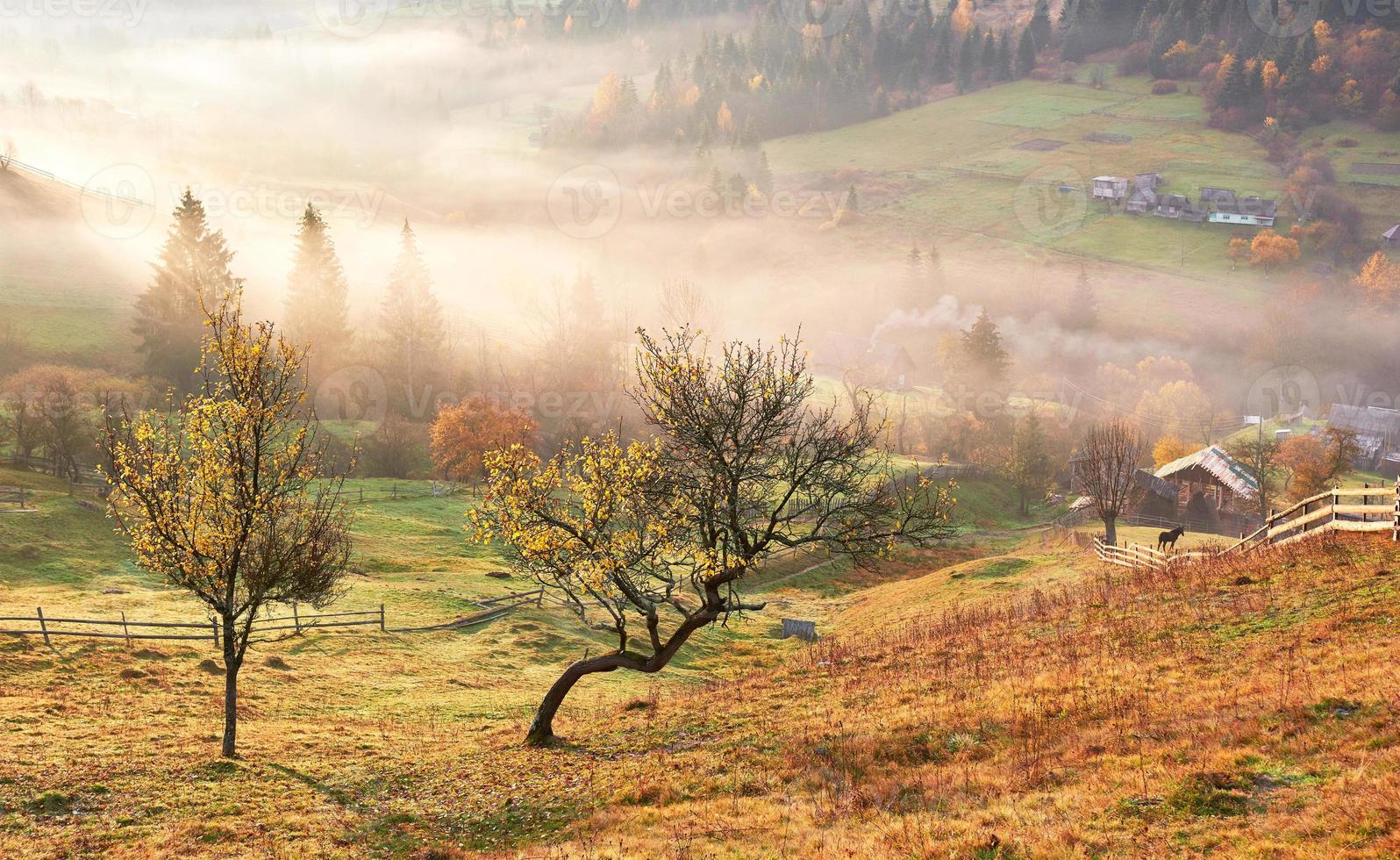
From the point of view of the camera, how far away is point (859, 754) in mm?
20266

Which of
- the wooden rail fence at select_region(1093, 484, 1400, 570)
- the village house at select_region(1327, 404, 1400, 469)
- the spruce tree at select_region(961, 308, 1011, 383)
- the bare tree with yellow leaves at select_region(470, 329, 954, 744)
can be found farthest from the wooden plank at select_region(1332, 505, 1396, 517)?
the village house at select_region(1327, 404, 1400, 469)

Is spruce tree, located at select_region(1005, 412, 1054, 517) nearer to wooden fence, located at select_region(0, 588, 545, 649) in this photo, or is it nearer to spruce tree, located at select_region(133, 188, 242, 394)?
wooden fence, located at select_region(0, 588, 545, 649)

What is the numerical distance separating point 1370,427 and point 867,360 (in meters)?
86.6

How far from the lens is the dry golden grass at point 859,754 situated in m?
14.7

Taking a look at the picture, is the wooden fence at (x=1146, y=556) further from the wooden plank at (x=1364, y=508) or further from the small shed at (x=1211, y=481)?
the small shed at (x=1211, y=481)

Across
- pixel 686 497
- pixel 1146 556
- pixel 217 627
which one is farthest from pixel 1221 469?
pixel 217 627

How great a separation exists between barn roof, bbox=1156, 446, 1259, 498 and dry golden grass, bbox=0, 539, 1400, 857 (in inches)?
2467

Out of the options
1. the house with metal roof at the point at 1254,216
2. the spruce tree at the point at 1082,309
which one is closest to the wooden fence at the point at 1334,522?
the spruce tree at the point at 1082,309

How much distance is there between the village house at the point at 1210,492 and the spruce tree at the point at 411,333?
93715 mm

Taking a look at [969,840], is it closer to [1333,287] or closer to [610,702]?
[610,702]

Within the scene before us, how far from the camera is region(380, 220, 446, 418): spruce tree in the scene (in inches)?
4599

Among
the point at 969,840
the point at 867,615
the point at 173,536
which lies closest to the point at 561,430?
the point at 867,615

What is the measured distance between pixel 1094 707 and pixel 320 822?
1851 cm

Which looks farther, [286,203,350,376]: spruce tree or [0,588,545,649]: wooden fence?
[286,203,350,376]: spruce tree
